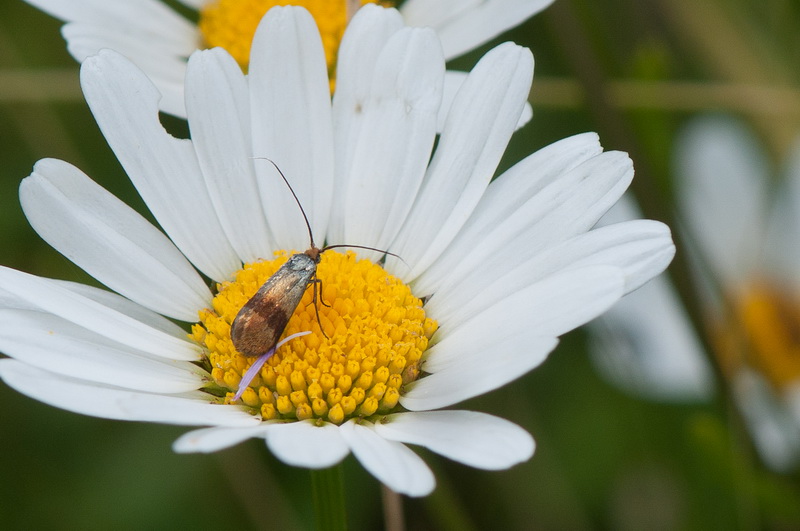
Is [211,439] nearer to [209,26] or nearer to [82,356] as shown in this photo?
[82,356]

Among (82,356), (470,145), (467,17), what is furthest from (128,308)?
(467,17)

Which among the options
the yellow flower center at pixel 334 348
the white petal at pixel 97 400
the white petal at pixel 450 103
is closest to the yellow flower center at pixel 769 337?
the white petal at pixel 450 103

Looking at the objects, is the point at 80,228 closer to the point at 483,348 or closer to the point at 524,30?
the point at 483,348

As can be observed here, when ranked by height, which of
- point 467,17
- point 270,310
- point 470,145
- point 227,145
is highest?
point 467,17

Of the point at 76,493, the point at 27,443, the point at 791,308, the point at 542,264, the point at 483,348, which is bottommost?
the point at 483,348

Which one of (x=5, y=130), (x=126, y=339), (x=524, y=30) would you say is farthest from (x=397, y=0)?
(x=126, y=339)

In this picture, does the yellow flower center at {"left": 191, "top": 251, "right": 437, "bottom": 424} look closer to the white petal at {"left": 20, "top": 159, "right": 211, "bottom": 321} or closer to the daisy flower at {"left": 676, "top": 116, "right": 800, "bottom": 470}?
the white petal at {"left": 20, "top": 159, "right": 211, "bottom": 321}
